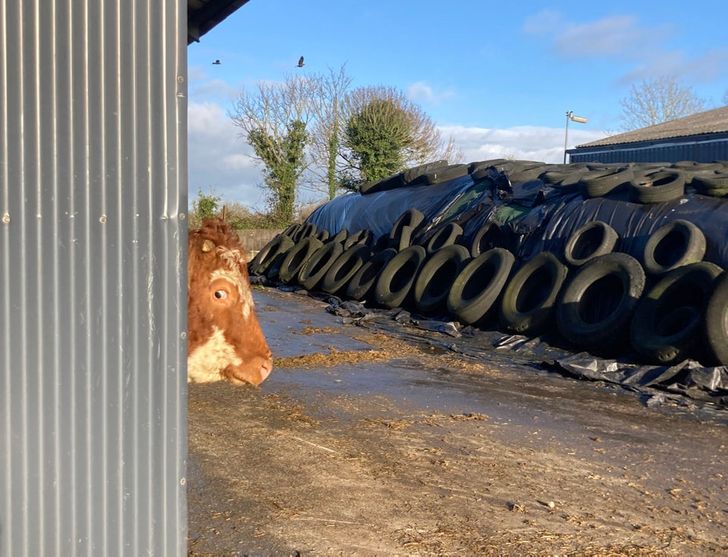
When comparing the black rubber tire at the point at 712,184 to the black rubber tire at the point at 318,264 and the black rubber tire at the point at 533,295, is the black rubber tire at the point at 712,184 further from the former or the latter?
the black rubber tire at the point at 318,264

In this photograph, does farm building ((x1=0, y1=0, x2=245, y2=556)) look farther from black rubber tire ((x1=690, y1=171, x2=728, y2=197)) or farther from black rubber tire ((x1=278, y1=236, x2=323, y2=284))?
black rubber tire ((x1=278, y1=236, x2=323, y2=284))

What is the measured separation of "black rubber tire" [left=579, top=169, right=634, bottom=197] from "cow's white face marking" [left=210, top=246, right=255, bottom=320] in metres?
7.47

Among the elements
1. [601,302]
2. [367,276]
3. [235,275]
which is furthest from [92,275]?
[367,276]

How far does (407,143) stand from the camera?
31781 millimetres

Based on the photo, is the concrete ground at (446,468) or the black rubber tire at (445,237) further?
the black rubber tire at (445,237)

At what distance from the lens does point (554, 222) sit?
482 inches

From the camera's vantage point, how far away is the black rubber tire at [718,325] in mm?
7719

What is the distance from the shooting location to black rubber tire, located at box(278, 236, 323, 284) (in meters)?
18.2

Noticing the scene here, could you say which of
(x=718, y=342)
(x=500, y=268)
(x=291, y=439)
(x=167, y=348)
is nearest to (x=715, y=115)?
(x=500, y=268)

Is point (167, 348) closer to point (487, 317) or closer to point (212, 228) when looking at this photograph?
point (212, 228)

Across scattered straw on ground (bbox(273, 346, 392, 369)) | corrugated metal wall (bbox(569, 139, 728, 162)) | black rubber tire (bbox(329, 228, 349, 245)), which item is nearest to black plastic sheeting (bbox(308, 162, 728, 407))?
black rubber tire (bbox(329, 228, 349, 245))

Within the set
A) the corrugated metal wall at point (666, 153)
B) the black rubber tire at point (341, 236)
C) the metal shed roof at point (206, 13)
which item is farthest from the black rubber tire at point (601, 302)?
the corrugated metal wall at point (666, 153)

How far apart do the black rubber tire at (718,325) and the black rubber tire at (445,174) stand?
930 centimetres

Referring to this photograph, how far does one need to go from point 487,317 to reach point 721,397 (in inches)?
169
